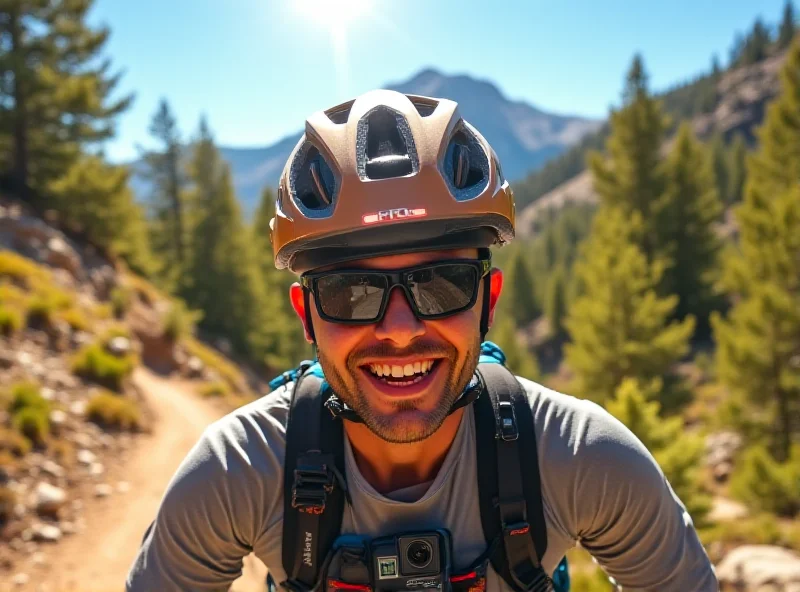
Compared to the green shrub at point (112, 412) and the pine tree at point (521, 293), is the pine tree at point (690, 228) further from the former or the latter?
the pine tree at point (521, 293)

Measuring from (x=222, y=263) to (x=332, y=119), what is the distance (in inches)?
1132

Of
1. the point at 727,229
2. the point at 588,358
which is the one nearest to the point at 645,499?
the point at 588,358

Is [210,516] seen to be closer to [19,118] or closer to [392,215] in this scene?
[392,215]

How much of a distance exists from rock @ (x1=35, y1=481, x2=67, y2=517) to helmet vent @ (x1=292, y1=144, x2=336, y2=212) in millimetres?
7457

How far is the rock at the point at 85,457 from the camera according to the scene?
8.66 m

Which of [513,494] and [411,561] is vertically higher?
[513,494]

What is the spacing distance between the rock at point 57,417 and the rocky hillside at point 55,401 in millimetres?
23

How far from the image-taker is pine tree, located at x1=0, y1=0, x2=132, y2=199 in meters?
20.3

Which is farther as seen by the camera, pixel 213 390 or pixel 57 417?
pixel 213 390

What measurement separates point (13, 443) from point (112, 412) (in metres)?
2.63

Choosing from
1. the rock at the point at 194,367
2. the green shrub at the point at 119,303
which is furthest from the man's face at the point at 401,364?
the green shrub at the point at 119,303

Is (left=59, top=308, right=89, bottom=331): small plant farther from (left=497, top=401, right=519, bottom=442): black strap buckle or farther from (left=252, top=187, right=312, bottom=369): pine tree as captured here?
(left=252, top=187, right=312, bottom=369): pine tree

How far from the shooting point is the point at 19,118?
20797mm

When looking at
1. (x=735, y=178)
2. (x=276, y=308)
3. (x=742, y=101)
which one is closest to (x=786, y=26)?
(x=742, y=101)
